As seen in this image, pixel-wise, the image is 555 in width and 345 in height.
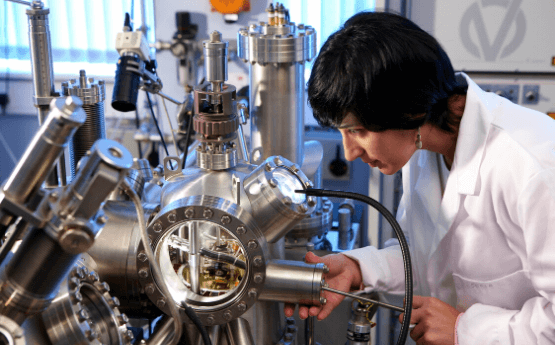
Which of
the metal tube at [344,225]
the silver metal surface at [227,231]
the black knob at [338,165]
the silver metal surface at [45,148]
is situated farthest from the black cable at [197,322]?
the black knob at [338,165]

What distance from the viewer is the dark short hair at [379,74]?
2.79 ft

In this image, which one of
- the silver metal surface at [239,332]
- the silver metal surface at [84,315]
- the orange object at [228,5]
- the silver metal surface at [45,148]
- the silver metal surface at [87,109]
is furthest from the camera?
the orange object at [228,5]

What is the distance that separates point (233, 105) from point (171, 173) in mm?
155

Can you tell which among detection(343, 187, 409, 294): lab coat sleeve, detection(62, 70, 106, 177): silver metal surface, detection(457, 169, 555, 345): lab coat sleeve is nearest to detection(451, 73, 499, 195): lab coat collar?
detection(457, 169, 555, 345): lab coat sleeve

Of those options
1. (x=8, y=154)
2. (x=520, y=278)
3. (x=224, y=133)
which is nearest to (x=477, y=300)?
(x=520, y=278)

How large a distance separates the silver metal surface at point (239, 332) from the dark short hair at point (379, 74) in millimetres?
358

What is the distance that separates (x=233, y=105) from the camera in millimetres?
909

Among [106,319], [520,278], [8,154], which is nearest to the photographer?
[106,319]

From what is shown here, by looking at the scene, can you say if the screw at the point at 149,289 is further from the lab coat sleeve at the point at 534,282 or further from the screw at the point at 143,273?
the lab coat sleeve at the point at 534,282

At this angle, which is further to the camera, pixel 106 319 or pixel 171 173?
pixel 171 173

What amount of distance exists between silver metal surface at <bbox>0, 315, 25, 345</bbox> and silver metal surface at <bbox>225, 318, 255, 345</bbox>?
382 millimetres

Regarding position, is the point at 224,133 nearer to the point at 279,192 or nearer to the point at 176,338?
the point at 279,192

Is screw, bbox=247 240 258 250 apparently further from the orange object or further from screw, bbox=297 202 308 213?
the orange object

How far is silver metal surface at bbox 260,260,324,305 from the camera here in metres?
0.87
